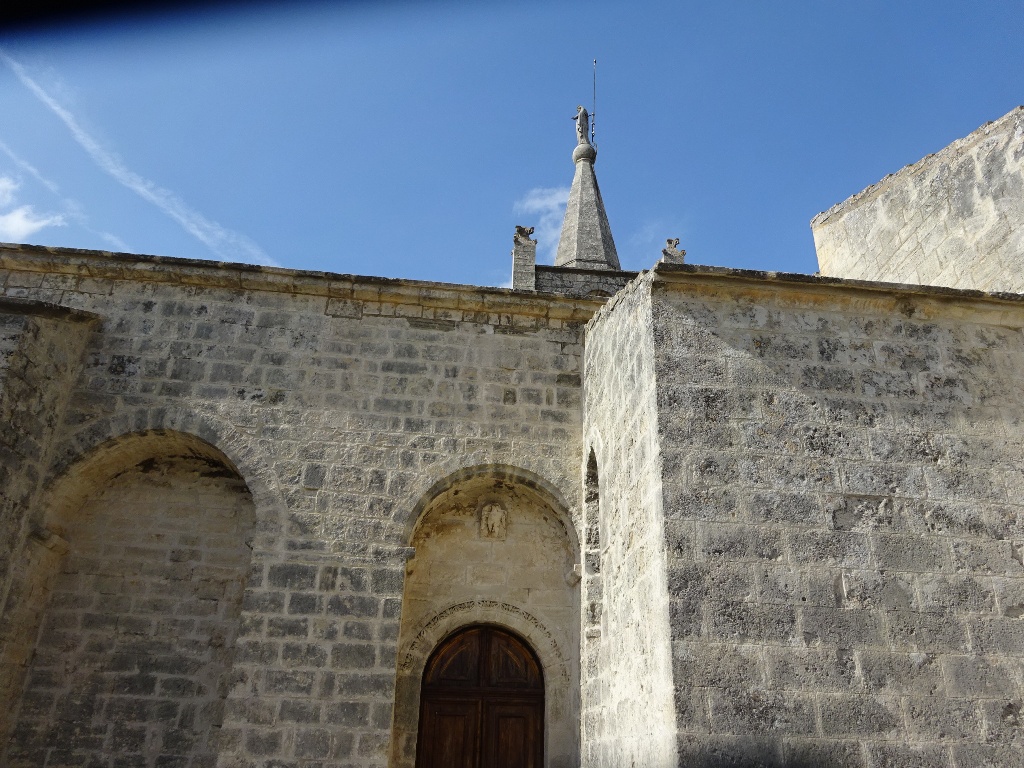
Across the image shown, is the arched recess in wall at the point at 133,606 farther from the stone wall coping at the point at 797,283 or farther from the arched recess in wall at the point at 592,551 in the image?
the stone wall coping at the point at 797,283

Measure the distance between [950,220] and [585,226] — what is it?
11.5m

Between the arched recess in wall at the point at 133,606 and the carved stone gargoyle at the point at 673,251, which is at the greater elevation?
the carved stone gargoyle at the point at 673,251

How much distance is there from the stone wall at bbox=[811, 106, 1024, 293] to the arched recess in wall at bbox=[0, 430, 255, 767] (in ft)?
20.2

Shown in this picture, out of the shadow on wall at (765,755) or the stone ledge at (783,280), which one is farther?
the stone ledge at (783,280)

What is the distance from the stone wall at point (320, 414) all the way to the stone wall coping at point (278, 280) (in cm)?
1

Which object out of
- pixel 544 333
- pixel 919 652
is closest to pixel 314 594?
pixel 544 333

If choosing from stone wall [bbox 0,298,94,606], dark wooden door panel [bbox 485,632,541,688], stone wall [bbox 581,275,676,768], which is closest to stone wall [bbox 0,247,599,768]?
stone wall [bbox 0,298,94,606]

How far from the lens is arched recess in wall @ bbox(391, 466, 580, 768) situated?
18.7ft

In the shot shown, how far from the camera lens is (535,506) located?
20.6 ft

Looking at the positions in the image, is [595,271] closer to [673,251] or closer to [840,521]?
[673,251]

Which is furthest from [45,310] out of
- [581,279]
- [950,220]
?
[581,279]

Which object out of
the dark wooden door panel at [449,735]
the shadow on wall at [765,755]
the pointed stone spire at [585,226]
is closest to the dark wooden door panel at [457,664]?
the dark wooden door panel at [449,735]

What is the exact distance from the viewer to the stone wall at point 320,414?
5.25 m

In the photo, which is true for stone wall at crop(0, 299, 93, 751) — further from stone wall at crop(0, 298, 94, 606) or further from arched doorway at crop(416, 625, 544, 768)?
arched doorway at crop(416, 625, 544, 768)
